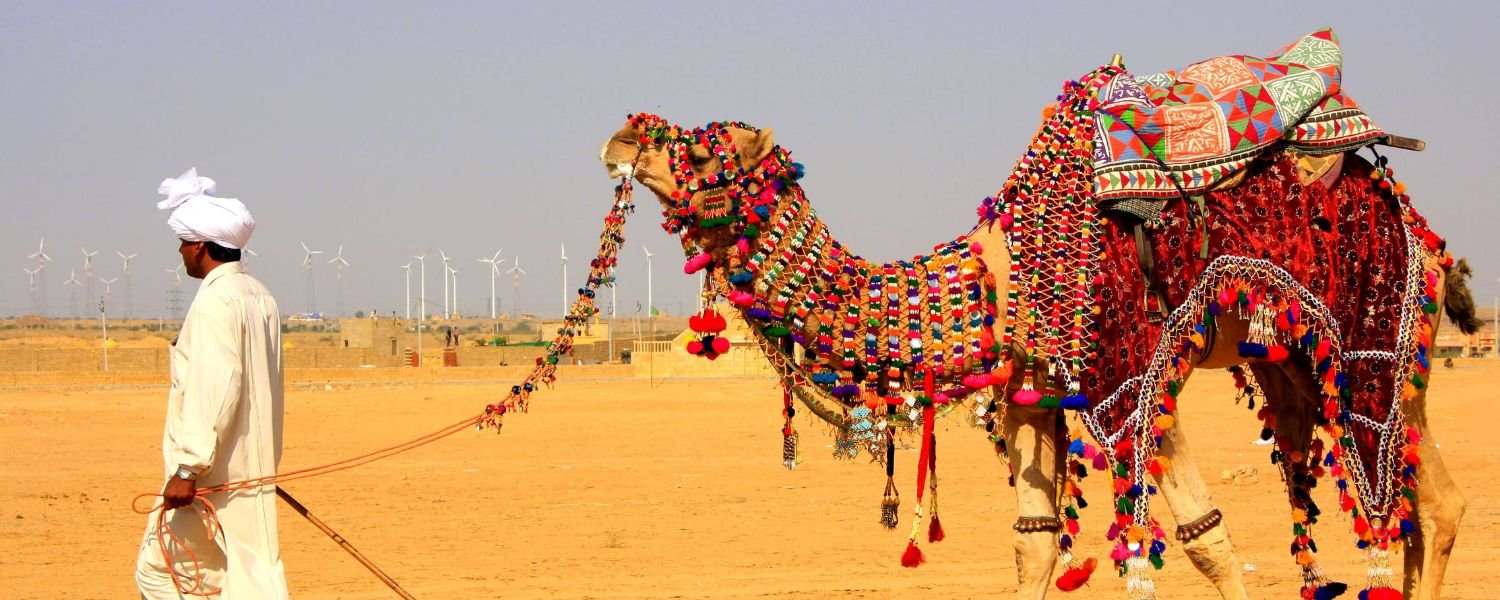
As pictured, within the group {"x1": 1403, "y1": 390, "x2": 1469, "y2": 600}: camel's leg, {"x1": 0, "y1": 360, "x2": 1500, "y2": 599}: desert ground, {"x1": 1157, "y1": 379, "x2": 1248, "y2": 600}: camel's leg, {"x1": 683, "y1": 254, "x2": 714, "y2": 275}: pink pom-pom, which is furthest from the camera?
{"x1": 0, "y1": 360, "x2": 1500, "y2": 599}: desert ground

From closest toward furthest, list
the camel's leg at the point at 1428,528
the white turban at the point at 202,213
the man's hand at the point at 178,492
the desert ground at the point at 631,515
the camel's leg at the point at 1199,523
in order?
the man's hand at the point at 178,492 → the white turban at the point at 202,213 → the camel's leg at the point at 1199,523 → the camel's leg at the point at 1428,528 → the desert ground at the point at 631,515

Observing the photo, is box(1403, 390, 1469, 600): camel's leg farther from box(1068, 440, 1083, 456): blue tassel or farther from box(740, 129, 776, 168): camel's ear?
box(740, 129, 776, 168): camel's ear

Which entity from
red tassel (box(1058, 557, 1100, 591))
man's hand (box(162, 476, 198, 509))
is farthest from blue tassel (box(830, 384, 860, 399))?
man's hand (box(162, 476, 198, 509))

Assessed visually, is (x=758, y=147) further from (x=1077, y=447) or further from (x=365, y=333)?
(x=365, y=333)

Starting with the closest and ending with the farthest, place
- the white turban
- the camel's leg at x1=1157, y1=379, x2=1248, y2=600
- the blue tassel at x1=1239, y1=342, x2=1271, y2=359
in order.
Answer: the white turban < the blue tassel at x1=1239, y1=342, x2=1271, y2=359 < the camel's leg at x1=1157, y1=379, x2=1248, y2=600

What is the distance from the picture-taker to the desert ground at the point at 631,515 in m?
9.36

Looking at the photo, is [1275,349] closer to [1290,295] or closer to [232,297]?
[1290,295]

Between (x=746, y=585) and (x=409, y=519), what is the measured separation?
15.0ft

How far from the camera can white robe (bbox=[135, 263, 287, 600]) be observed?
16.6ft

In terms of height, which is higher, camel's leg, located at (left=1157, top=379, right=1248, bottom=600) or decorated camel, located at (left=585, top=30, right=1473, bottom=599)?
decorated camel, located at (left=585, top=30, right=1473, bottom=599)

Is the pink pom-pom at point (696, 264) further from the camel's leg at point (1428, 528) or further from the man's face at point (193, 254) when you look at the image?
the camel's leg at point (1428, 528)

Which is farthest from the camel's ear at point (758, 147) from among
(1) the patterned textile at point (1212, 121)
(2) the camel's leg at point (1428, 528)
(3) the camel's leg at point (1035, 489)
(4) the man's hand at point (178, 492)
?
Result: (2) the camel's leg at point (1428, 528)

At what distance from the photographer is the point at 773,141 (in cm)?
611

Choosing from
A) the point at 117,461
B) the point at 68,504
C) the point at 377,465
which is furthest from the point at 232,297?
the point at 117,461
